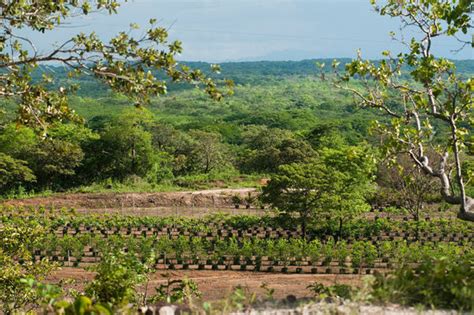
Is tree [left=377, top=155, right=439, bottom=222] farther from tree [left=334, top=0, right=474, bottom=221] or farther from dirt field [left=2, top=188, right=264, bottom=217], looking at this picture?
tree [left=334, top=0, right=474, bottom=221]

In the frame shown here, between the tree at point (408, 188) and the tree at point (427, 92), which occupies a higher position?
the tree at point (427, 92)

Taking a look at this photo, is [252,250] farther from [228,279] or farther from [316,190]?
[316,190]

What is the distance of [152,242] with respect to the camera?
24703 mm

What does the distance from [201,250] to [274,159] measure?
2664 cm

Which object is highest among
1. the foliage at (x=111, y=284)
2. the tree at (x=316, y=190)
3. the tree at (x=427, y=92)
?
the tree at (x=427, y=92)

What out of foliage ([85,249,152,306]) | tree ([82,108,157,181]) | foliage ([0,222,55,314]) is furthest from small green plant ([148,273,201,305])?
tree ([82,108,157,181])

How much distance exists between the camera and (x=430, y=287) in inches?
182

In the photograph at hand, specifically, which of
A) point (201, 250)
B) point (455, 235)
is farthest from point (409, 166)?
point (201, 250)

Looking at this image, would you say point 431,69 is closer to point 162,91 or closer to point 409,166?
point 162,91

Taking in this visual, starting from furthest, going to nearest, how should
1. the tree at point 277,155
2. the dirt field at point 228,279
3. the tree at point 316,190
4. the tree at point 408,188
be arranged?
the tree at point 277,155, the tree at point 408,188, the tree at point 316,190, the dirt field at point 228,279

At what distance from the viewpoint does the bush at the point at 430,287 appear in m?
4.42

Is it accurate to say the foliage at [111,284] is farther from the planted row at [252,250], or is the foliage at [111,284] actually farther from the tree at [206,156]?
the tree at [206,156]

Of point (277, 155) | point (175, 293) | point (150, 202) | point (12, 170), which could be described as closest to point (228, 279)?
point (175, 293)

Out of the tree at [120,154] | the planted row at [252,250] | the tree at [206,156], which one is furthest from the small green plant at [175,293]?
Answer: the tree at [206,156]
